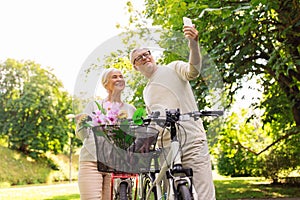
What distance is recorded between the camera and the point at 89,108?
9.16 ft

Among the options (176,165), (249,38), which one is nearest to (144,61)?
(176,165)

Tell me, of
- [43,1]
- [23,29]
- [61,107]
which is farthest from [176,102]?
[61,107]

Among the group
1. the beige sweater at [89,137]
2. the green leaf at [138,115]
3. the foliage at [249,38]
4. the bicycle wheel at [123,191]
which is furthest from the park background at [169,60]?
the bicycle wheel at [123,191]

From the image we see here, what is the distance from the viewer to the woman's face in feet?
9.57

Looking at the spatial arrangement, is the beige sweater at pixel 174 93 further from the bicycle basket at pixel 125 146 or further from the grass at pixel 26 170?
the grass at pixel 26 170

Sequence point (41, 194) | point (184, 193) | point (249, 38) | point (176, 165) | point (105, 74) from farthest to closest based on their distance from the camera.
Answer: point (41, 194), point (249, 38), point (105, 74), point (176, 165), point (184, 193)

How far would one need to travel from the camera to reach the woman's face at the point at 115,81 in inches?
115

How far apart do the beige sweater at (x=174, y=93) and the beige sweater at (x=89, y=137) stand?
0.24 m

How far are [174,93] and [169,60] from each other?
41cm

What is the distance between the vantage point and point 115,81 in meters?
2.93

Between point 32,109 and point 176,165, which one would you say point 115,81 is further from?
point 32,109

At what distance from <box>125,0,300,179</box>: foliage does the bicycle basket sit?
3.69 ft

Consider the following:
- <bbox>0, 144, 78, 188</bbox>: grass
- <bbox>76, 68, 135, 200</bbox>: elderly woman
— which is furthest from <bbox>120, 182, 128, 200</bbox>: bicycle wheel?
<bbox>0, 144, 78, 188</bbox>: grass

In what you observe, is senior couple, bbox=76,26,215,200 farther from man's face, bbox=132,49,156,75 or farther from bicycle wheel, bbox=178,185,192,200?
bicycle wheel, bbox=178,185,192,200
